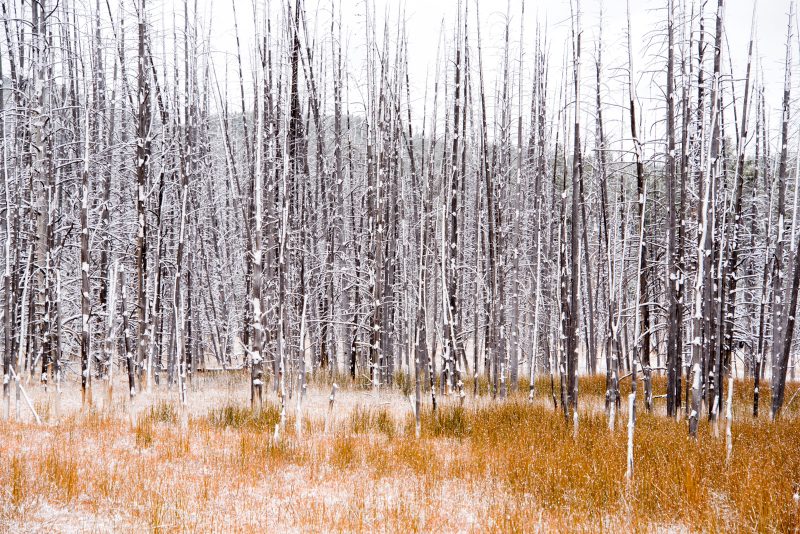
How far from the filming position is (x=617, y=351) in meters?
7.98

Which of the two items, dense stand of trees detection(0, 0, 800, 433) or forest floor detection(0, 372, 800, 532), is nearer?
forest floor detection(0, 372, 800, 532)

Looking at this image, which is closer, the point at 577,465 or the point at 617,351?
the point at 577,465

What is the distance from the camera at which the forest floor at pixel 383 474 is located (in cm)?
414

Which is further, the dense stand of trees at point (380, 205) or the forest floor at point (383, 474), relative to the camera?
the dense stand of trees at point (380, 205)

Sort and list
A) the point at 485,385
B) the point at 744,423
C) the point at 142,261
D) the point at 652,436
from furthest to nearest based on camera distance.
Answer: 1. the point at 485,385
2. the point at 142,261
3. the point at 744,423
4. the point at 652,436

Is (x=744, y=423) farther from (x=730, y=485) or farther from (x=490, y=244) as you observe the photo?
(x=490, y=244)

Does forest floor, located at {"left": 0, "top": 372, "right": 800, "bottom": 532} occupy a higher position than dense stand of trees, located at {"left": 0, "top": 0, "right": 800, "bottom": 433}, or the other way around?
dense stand of trees, located at {"left": 0, "top": 0, "right": 800, "bottom": 433}

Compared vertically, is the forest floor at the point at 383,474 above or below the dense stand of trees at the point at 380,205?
below

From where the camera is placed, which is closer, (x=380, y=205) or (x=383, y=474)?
(x=383, y=474)

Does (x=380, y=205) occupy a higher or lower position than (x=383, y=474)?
higher

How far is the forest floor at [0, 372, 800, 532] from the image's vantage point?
4.14 m

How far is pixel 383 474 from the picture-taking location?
5527mm

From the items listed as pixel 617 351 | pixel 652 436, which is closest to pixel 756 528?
pixel 652 436

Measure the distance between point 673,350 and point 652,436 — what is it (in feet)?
6.35
